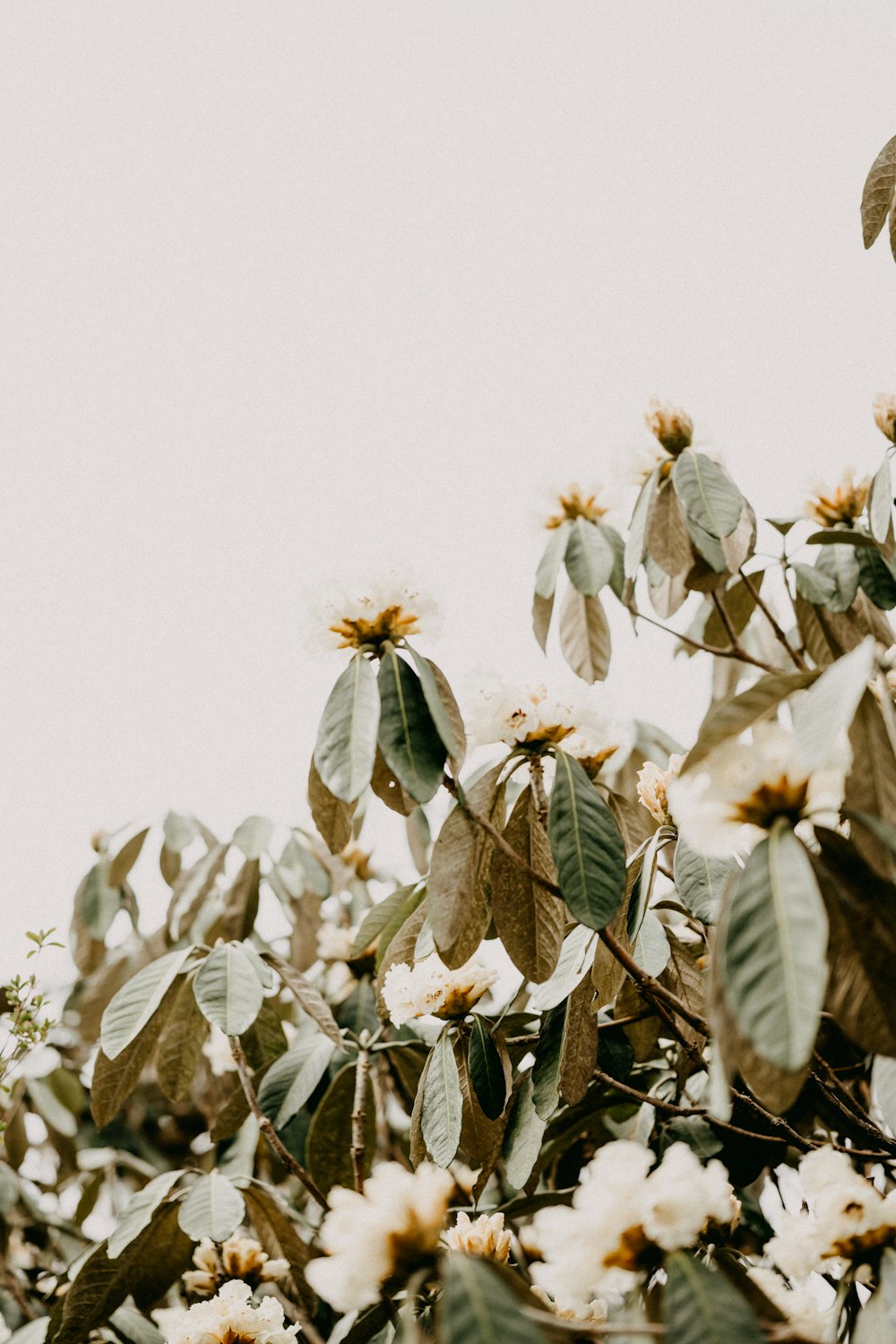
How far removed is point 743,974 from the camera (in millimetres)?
545

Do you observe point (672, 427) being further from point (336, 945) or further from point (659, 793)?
point (336, 945)

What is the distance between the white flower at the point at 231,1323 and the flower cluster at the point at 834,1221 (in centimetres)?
58

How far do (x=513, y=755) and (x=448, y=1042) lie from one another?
319 mm

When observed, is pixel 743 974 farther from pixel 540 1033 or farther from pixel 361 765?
pixel 540 1033

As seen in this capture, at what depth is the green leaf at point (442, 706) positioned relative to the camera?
0.96 m

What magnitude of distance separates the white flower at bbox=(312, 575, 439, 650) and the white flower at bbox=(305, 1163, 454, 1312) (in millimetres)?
603

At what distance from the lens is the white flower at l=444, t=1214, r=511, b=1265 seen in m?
0.87

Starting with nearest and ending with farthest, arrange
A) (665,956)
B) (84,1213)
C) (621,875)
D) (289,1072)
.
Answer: (621,875)
(665,956)
(289,1072)
(84,1213)

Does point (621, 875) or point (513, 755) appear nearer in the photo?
point (621, 875)

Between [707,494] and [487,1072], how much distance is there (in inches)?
32.0

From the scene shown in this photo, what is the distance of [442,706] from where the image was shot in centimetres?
99

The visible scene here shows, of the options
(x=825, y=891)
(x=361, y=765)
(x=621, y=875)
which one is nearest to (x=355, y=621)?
(x=361, y=765)

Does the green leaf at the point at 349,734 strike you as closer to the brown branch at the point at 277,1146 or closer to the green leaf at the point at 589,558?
the brown branch at the point at 277,1146

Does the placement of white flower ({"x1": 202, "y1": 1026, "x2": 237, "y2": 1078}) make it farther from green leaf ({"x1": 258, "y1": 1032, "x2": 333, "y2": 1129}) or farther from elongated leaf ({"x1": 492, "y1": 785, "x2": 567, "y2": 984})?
elongated leaf ({"x1": 492, "y1": 785, "x2": 567, "y2": 984})
